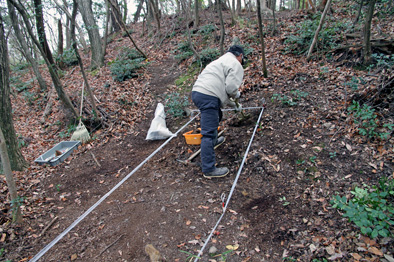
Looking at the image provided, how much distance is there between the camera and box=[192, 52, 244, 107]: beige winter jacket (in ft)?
11.6

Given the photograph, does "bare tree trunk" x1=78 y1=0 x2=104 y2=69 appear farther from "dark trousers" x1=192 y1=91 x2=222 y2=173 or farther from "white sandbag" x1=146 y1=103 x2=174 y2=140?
"dark trousers" x1=192 y1=91 x2=222 y2=173

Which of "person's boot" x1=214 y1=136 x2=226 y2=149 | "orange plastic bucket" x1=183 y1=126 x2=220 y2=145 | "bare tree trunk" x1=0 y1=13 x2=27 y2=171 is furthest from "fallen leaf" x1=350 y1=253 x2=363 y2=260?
"bare tree trunk" x1=0 y1=13 x2=27 y2=171

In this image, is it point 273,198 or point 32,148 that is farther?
point 32,148

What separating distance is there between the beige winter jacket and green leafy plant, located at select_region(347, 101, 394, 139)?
6.47 feet

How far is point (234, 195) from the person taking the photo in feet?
10.7

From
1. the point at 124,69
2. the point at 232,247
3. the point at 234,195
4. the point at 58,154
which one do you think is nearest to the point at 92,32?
the point at 124,69

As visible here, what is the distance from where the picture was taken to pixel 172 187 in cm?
365

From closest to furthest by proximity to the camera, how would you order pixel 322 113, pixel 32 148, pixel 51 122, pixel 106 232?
pixel 106 232
pixel 322 113
pixel 32 148
pixel 51 122

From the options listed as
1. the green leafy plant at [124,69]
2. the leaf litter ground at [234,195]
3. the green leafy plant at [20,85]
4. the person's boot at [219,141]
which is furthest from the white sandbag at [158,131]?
the green leafy plant at [20,85]

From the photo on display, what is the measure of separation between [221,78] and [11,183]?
130 inches

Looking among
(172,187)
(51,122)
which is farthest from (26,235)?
(51,122)

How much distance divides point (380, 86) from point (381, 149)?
1.31m

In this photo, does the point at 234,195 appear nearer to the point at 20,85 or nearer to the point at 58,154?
the point at 58,154

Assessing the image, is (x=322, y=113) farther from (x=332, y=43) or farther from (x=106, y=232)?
(x=106, y=232)
